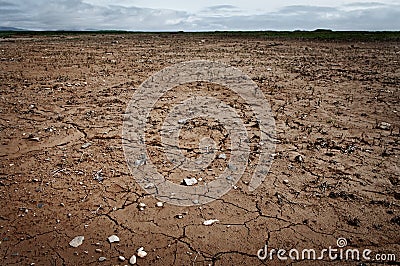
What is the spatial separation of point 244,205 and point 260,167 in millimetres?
754

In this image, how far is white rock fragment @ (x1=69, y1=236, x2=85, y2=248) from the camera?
253cm

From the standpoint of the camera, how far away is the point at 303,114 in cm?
548

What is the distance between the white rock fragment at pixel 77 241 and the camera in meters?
2.53

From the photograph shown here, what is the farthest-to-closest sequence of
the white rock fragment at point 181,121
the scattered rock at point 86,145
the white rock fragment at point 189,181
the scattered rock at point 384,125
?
1. the white rock fragment at point 181,121
2. the scattered rock at point 384,125
3. the scattered rock at point 86,145
4. the white rock fragment at point 189,181

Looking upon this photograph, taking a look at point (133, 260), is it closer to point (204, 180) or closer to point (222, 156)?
point (204, 180)

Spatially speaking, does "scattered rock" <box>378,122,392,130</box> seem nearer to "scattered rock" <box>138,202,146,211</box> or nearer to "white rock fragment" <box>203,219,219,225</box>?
"white rock fragment" <box>203,219,219,225</box>

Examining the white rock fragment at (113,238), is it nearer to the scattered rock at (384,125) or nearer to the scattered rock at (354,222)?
the scattered rock at (354,222)

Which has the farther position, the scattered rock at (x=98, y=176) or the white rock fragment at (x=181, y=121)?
the white rock fragment at (x=181, y=121)

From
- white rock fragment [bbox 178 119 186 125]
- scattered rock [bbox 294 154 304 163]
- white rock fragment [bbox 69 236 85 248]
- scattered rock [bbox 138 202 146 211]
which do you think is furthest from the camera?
white rock fragment [bbox 178 119 186 125]

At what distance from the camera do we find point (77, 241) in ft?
8.43

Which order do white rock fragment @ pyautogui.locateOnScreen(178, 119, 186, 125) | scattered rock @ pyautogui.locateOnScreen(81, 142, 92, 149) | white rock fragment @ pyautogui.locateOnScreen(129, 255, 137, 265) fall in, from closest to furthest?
white rock fragment @ pyautogui.locateOnScreen(129, 255, 137, 265) → scattered rock @ pyautogui.locateOnScreen(81, 142, 92, 149) → white rock fragment @ pyautogui.locateOnScreen(178, 119, 186, 125)

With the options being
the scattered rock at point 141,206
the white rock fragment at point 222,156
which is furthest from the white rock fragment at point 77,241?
the white rock fragment at point 222,156

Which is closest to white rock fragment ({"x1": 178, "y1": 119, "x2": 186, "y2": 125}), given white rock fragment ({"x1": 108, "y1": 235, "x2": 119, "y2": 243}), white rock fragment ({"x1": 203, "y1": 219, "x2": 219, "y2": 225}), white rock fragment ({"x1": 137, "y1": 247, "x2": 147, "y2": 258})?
white rock fragment ({"x1": 203, "y1": 219, "x2": 219, "y2": 225})

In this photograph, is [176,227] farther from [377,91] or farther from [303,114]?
[377,91]
